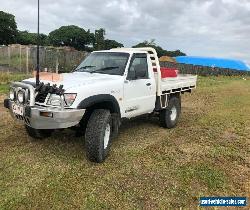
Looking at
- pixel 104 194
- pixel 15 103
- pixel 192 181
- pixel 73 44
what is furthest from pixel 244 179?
pixel 73 44

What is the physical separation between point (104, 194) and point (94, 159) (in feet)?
3.76

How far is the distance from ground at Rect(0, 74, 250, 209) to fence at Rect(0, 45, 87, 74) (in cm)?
1535

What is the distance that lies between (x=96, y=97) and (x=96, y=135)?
63 centimetres

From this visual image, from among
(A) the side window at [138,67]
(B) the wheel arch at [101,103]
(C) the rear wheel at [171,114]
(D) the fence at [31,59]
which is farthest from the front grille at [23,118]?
(D) the fence at [31,59]

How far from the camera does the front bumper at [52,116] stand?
18.9ft

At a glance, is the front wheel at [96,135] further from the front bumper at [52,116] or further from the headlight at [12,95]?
the headlight at [12,95]

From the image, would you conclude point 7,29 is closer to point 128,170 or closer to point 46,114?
point 46,114

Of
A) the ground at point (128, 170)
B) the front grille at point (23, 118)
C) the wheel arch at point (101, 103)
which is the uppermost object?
the wheel arch at point (101, 103)

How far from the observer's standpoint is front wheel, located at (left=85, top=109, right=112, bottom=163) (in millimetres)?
6059

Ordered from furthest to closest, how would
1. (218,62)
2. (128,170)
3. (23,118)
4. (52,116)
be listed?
(218,62) < (23,118) < (128,170) < (52,116)

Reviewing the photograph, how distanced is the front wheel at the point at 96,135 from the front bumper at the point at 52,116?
11.3 inches

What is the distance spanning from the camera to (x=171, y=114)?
9.32 meters

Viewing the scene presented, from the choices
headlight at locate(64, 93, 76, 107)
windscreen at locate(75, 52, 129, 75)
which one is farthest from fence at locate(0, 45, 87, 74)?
headlight at locate(64, 93, 76, 107)

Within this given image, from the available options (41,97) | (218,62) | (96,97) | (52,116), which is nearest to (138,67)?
(96,97)
